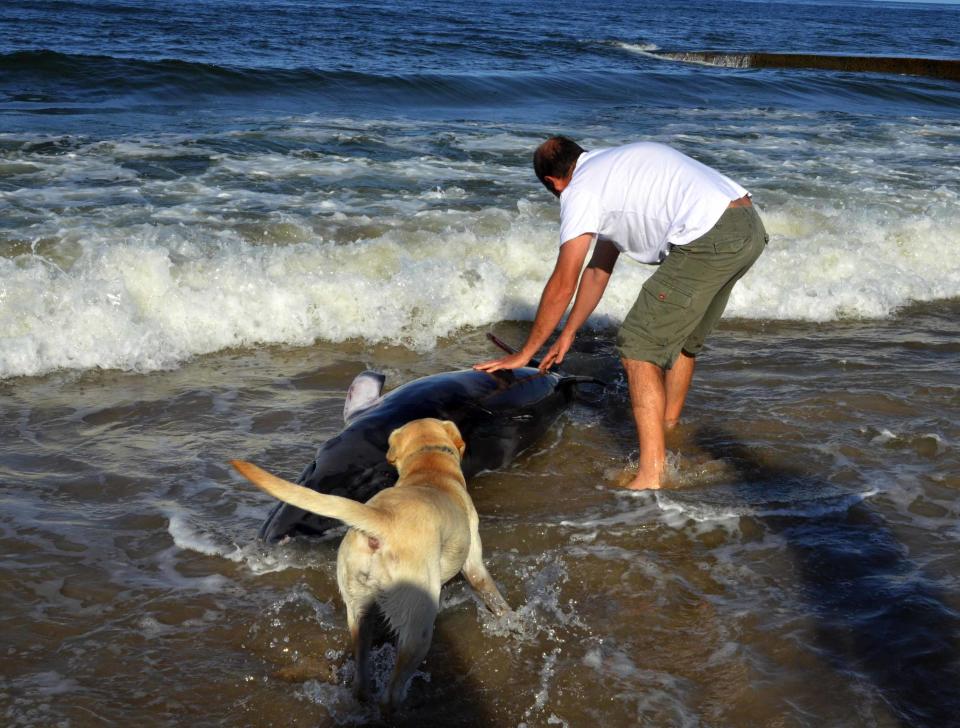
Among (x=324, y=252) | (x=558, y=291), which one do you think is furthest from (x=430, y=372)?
(x=324, y=252)

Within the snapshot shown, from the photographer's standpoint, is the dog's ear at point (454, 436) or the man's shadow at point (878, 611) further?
the dog's ear at point (454, 436)

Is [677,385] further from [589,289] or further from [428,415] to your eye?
[428,415]

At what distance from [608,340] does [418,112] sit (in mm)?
9193

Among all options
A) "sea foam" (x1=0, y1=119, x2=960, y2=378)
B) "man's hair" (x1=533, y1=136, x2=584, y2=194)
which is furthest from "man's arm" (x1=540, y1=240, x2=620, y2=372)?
"sea foam" (x1=0, y1=119, x2=960, y2=378)

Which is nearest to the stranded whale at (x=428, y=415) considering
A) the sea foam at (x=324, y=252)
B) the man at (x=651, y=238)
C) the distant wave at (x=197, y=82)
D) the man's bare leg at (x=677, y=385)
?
the man at (x=651, y=238)

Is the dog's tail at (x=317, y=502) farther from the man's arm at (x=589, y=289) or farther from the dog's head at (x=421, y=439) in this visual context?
the man's arm at (x=589, y=289)

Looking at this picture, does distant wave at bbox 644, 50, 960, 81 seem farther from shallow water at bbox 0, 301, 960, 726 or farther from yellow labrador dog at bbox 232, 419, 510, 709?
yellow labrador dog at bbox 232, 419, 510, 709

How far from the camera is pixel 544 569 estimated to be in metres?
4.29

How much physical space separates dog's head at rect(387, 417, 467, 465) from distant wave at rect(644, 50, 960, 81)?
2554cm

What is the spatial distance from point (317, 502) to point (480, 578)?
1034 mm

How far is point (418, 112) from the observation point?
15.8m

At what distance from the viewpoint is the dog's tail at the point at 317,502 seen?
299cm

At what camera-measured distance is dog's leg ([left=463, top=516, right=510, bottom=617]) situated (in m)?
3.80

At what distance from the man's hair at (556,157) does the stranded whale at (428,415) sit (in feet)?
4.01
